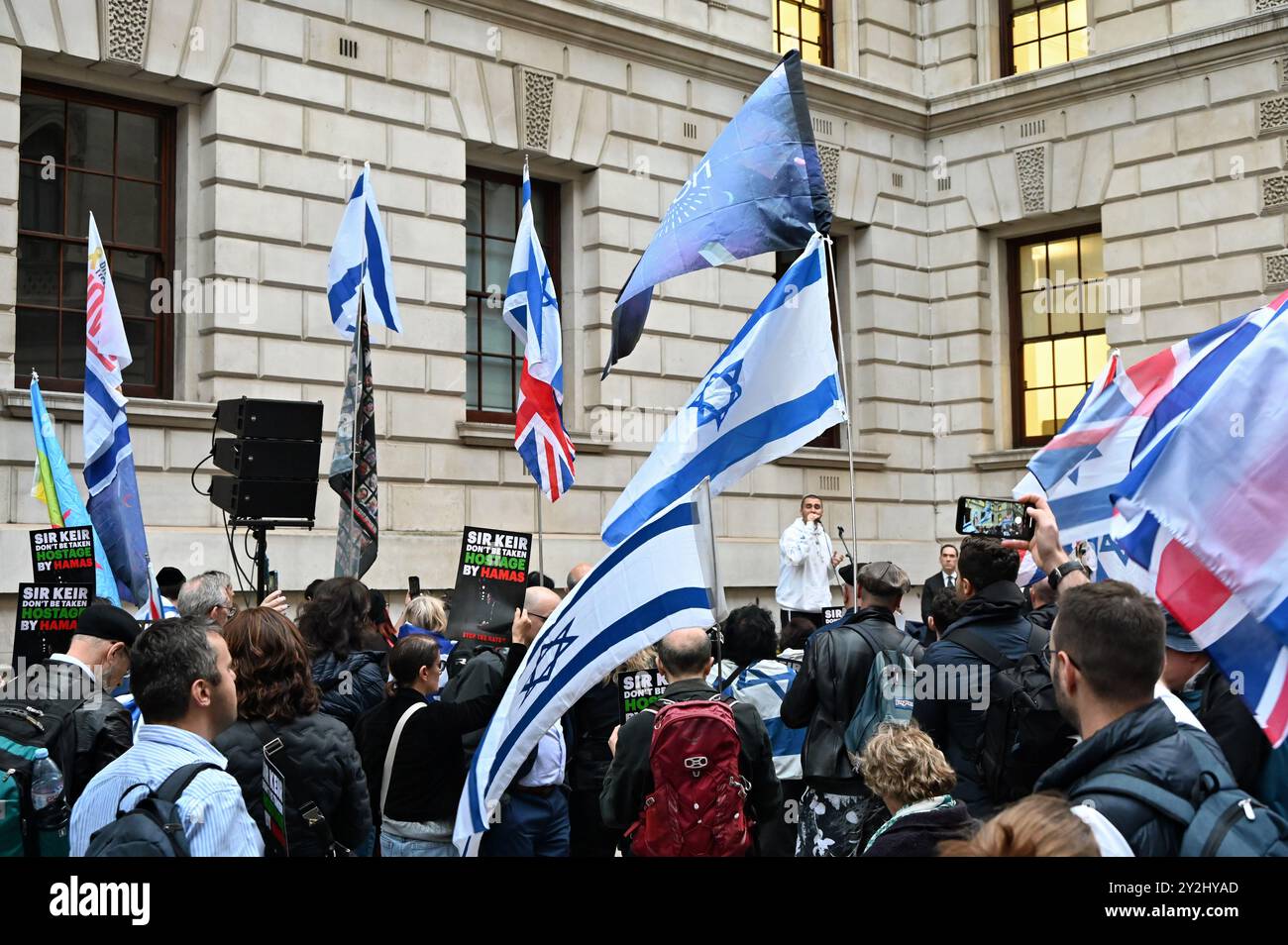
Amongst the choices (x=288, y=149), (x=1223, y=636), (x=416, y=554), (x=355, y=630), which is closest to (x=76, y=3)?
(x=288, y=149)

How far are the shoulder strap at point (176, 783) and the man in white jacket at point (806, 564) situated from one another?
496 inches

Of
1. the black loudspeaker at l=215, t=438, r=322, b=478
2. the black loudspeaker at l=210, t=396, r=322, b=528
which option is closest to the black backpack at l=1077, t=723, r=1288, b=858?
the black loudspeaker at l=210, t=396, r=322, b=528

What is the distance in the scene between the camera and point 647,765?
5242mm

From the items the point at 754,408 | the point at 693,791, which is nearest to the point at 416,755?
the point at 693,791

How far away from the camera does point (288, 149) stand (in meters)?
14.4

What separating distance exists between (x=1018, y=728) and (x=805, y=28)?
16675mm

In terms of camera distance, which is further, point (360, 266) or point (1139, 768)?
point (360, 266)

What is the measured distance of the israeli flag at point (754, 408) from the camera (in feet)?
19.8

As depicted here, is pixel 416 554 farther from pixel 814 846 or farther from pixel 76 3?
pixel 814 846

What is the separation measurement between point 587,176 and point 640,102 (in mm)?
1217

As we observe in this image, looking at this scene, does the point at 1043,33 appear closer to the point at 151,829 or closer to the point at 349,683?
the point at 349,683

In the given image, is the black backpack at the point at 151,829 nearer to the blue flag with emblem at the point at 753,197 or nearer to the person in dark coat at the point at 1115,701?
the person in dark coat at the point at 1115,701

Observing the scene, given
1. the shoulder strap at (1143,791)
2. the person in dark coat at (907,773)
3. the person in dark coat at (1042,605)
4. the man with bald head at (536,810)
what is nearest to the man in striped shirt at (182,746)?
the person in dark coat at (907,773)

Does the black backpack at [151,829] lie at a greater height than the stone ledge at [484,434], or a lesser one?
lesser
